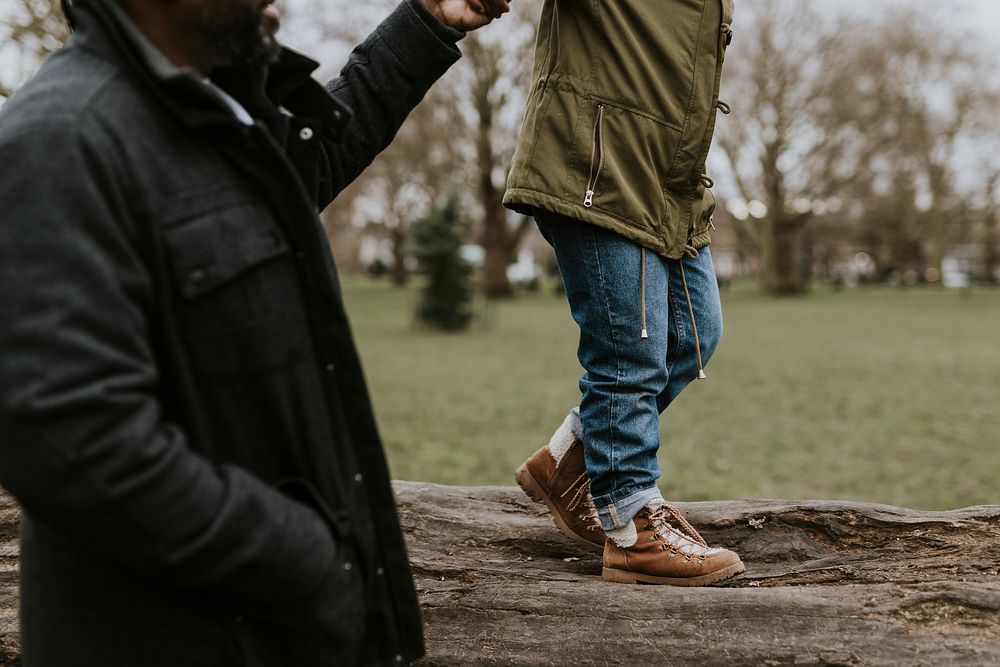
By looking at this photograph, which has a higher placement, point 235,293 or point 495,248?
point 235,293

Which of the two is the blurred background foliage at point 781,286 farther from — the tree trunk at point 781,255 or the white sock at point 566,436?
the white sock at point 566,436

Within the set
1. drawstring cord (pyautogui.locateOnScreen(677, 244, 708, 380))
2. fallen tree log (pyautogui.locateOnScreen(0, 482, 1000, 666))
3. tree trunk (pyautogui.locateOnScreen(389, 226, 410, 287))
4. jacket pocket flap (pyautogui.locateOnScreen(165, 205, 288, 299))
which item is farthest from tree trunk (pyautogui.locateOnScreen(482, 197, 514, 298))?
jacket pocket flap (pyautogui.locateOnScreen(165, 205, 288, 299))

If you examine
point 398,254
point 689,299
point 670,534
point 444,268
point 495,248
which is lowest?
point 398,254

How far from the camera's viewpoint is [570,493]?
289 centimetres

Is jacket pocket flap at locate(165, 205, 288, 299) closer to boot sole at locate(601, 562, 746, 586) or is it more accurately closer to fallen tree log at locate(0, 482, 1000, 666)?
fallen tree log at locate(0, 482, 1000, 666)

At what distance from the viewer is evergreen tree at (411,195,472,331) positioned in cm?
2095

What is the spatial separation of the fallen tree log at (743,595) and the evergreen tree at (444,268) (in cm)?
1794

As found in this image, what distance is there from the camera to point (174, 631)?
1.35 metres

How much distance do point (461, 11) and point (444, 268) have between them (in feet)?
63.7

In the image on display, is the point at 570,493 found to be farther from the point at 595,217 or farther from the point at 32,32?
the point at 32,32

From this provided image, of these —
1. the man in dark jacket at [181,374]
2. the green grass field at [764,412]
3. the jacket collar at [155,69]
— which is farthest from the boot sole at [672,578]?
the green grass field at [764,412]

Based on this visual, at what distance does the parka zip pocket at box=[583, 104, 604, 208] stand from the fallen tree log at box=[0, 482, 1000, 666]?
111cm

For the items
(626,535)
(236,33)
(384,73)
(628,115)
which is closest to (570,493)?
(626,535)

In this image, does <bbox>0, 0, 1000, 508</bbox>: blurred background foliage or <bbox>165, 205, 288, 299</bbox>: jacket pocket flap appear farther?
<bbox>0, 0, 1000, 508</bbox>: blurred background foliage
